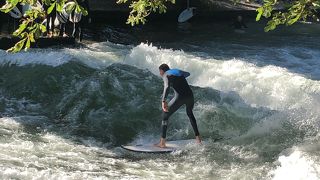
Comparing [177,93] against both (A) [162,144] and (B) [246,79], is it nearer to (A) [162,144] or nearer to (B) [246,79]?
(A) [162,144]

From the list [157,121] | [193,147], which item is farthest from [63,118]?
[193,147]

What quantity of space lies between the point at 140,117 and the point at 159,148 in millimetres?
1758

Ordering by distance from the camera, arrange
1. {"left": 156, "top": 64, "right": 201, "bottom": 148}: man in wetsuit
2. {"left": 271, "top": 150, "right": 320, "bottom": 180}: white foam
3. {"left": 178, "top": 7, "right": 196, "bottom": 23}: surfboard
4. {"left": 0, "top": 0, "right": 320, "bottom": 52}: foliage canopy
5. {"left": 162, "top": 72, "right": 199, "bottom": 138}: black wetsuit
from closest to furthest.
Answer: {"left": 0, "top": 0, "right": 320, "bottom": 52}: foliage canopy, {"left": 271, "top": 150, "right": 320, "bottom": 180}: white foam, {"left": 156, "top": 64, "right": 201, "bottom": 148}: man in wetsuit, {"left": 162, "top": 72, "right": 199, "bottom": 138}: black wetsuit, {"left": 178, "top": 7, "right": 196, "bottom": 23}: surfboard

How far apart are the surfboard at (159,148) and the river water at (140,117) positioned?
11 cm

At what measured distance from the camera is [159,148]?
8977 mm

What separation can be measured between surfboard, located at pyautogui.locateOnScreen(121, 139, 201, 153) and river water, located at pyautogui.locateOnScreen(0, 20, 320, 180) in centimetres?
11

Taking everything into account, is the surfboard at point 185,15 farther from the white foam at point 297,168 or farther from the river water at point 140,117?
the white foam at point 297,168

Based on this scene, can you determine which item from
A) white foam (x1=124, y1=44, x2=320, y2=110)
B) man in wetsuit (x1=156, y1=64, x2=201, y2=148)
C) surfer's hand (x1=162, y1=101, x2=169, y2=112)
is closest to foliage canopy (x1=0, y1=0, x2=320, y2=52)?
man in wetsuit (x1=156, y1=64, x2=201, y2=148)

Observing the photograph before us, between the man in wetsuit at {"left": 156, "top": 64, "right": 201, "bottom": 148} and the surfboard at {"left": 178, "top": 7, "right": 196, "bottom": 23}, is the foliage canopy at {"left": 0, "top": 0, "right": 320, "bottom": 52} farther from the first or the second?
the surfboard at {"left": 178, "top": 7, "right": 196, "bottom": 23}

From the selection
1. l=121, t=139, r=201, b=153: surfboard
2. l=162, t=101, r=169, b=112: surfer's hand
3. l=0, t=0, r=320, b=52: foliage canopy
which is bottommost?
l=121, t=139, r=201, b=153: surfboard

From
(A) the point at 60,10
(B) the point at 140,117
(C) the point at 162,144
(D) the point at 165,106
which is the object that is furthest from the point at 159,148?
(A) the point at 60,10

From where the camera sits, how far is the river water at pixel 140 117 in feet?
26.2

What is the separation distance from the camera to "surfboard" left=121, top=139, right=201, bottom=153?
29.1 ft

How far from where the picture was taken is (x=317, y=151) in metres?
8.70
